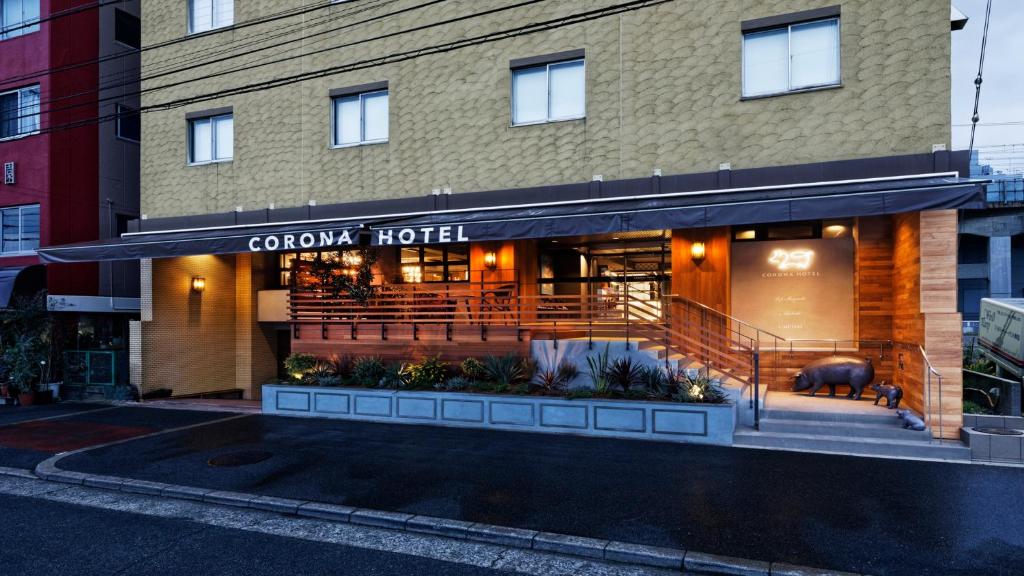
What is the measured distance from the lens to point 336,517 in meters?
6.91

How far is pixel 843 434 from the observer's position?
32.1 ft

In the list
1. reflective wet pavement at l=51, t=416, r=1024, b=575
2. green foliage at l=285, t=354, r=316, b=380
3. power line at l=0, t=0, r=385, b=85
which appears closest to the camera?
reflective wet pavement at l=51, t=416, r=1024, b=575

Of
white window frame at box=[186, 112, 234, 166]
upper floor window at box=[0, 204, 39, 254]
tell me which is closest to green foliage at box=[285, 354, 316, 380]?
white window frame at box=[186, 112, 234, 166]

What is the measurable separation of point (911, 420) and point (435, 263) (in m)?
11.6

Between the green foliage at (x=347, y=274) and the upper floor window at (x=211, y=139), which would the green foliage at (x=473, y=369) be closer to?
the green foliage at (x=347, y=274)

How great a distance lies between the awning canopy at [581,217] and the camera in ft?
30.6

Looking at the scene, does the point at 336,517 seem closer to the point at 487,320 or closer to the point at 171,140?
the point at 487,320

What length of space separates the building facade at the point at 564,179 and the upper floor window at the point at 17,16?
14.2 ft

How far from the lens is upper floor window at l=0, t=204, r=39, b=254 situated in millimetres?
18078

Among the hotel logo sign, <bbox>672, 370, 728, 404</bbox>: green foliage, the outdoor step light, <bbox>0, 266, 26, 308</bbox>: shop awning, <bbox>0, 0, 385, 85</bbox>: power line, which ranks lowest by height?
<bbox>672, 370, 728, 404</bbox>: green foliage

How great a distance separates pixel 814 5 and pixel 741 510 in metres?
9.53

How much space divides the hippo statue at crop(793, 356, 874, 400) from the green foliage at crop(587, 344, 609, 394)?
156 inches

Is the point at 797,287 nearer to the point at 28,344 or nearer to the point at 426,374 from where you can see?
the point at 426,374

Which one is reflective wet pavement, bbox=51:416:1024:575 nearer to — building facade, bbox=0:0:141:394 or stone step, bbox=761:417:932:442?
stone step, bbox=761:417:932:442
